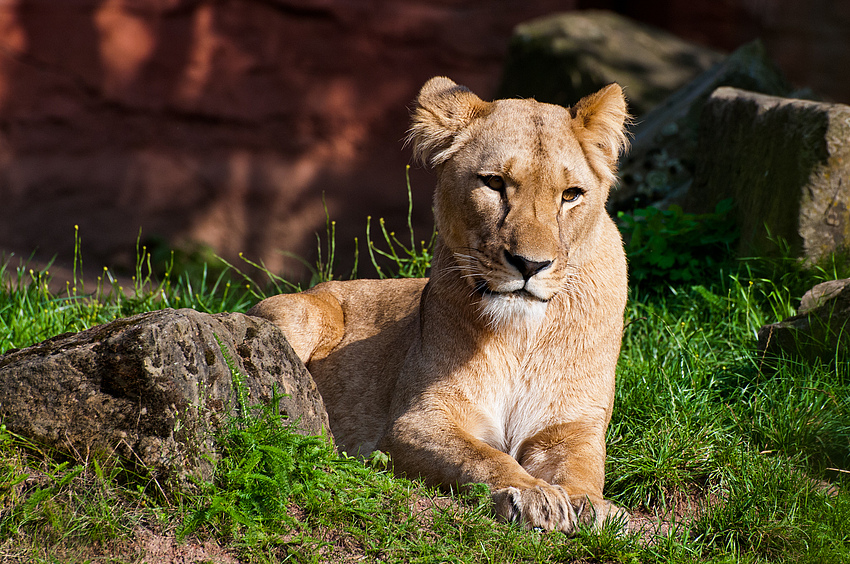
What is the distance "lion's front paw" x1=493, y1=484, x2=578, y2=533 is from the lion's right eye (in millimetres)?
1184

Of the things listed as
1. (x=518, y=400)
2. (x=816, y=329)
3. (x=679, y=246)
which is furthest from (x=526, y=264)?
(x=679, y=246)

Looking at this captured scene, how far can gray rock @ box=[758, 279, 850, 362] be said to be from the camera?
4.17 metres

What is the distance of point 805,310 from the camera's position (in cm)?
437

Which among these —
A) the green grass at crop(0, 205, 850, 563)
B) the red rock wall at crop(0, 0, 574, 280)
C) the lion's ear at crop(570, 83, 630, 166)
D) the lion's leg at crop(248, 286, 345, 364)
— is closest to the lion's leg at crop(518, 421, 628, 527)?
the green grass at crop(0, 205, 850, 563)

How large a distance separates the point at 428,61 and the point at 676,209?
18.1 feet

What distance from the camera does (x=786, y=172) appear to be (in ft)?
16.4

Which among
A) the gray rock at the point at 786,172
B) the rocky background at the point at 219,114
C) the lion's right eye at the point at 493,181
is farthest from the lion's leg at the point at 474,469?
the rocky background at the point at 219,114

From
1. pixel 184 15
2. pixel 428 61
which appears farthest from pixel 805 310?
pixel 184 15

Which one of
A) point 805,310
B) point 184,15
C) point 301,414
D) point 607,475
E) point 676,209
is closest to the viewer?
point 301,414

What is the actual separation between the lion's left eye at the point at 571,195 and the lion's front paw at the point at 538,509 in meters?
1.17

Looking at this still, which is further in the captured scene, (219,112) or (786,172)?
(219,112)

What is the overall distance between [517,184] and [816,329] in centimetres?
190

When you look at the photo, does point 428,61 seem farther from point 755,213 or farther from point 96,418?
point 96,418

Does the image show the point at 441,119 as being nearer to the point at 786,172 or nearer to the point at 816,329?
the point at 816,329
